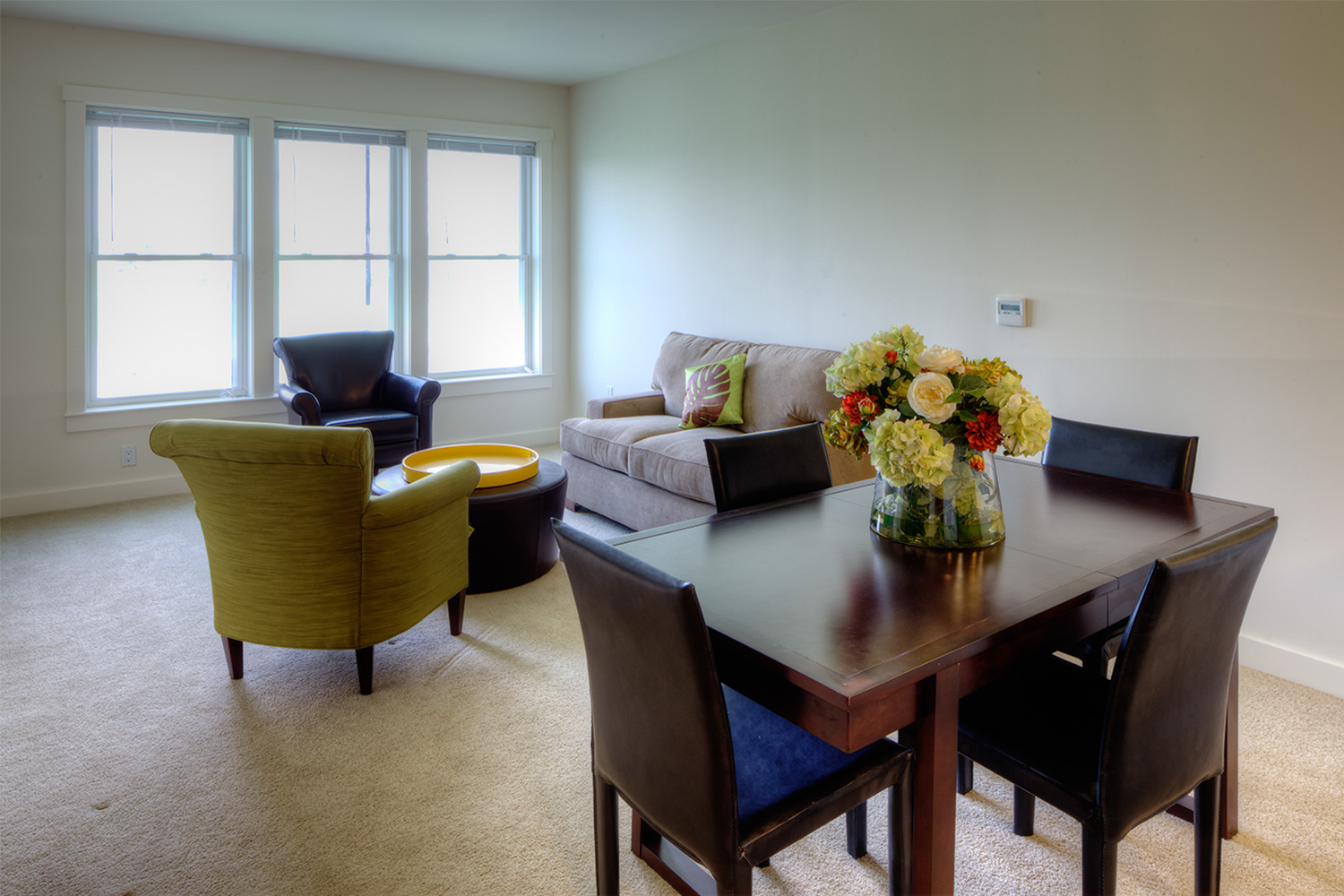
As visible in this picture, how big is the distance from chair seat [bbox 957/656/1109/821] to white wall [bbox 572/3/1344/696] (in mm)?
1570

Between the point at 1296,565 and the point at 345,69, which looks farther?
the point at 345,69

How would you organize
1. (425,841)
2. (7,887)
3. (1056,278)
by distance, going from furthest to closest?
(1056,278) < (425,841) < (7,887)

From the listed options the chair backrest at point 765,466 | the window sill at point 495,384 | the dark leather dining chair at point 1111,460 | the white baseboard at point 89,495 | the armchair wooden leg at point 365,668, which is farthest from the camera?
the window sill at point 495,384

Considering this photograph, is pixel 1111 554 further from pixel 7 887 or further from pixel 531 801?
pixel 7 887

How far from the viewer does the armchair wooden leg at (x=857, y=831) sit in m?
2.10

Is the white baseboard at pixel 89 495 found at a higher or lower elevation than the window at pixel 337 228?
lower

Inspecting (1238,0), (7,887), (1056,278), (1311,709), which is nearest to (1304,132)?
(1238,0)

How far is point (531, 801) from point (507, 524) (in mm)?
1531

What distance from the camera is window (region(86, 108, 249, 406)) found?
5.04 metres

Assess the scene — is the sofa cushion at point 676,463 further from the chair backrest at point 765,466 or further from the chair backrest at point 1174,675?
the chair backrest at point 1174,675

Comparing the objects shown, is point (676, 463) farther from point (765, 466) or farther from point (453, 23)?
point (453, 23)

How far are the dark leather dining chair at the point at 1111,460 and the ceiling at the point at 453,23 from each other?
2.64 m

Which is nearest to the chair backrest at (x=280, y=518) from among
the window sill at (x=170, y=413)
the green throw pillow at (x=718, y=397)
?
the green throw pillow at (x=718, y=397)

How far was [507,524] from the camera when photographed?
12.2ft
